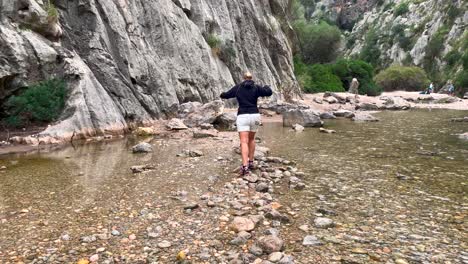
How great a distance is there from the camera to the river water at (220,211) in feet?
19.0

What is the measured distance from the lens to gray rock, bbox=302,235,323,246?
5898 millimetres

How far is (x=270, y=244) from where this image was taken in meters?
5.66

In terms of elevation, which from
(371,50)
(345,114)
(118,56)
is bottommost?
(345,114)

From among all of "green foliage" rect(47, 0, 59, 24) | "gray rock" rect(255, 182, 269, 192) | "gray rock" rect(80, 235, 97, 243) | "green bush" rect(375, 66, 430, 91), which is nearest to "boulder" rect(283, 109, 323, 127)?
"green foliage" rect(47, 0, 59, 24)

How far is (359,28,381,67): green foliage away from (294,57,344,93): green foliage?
62982mm

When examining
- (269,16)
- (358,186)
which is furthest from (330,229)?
(269,16)

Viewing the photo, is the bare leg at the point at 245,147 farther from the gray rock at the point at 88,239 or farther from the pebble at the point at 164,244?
the gray rock at the point at 88,239

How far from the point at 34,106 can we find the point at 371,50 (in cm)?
12416

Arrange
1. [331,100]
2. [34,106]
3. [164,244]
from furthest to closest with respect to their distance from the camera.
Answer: [331,100]
[34,106]
[164,244]

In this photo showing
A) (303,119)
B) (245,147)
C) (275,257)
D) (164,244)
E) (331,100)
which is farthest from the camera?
(331,100)

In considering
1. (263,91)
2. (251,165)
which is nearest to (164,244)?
(251,165)

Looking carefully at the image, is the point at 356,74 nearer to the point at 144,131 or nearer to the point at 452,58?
the point at 452,58

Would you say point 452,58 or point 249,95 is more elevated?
point 452,58

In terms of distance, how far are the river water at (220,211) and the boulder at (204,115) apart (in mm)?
7824
